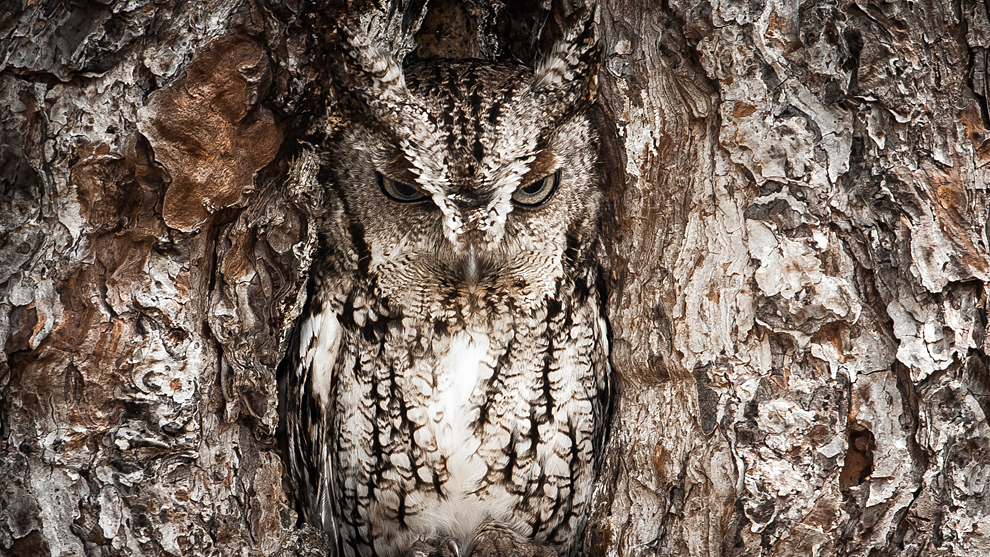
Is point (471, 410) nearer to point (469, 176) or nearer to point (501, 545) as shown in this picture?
point (501, 545)

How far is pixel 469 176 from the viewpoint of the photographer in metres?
1.75

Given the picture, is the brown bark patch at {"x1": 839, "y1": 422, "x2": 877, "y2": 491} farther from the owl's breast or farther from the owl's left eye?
the owl's left eye

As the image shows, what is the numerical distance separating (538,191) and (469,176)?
262 mm

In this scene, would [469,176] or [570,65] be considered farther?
[570,65]

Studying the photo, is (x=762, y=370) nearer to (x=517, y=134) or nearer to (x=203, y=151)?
(x=517, y=134)

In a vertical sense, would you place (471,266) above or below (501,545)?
above

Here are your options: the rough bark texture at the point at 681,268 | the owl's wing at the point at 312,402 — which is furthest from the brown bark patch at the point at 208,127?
the owl's wing at the point at 312,402

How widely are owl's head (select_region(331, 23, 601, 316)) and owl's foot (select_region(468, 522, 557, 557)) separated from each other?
2.07 ft

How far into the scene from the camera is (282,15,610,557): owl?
1.95 metres

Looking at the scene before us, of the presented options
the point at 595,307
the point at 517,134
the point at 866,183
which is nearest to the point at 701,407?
the point at 595,307

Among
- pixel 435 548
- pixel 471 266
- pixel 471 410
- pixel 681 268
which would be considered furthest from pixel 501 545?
pixel 681 268

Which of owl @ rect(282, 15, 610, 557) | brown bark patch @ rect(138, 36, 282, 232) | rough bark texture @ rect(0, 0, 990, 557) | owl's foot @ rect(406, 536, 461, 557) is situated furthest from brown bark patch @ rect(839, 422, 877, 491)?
brown bark patch @ rect(138, 36, 282, 232)

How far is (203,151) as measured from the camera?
1.68m

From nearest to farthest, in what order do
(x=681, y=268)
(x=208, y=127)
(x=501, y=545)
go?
(x=208, y=127)
(x=681, y=268)
(x=501, y=545)
